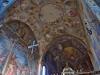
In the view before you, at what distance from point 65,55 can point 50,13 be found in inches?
106

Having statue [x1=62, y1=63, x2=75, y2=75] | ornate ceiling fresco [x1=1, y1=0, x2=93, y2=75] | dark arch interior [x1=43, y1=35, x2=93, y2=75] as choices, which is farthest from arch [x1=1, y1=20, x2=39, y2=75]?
statue [x1=62, y1=63, x2=75, y2=75]

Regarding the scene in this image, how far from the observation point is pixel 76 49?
53.1ft

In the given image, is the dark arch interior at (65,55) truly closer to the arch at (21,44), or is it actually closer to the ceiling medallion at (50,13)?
the arch at (21,44)

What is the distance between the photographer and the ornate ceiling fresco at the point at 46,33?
51.6 feet

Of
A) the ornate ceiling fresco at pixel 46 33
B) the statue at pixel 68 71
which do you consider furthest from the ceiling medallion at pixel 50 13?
the statue at pixel 68 71

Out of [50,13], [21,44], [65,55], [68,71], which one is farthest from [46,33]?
[68,71]

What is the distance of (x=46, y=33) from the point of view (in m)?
16.3

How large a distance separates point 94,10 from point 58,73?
4.38 meters

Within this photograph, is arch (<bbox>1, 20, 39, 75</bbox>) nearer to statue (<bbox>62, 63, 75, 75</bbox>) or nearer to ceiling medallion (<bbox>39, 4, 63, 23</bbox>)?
ceiling medallion (<bbox>39, 4, 63, 23</bbox>)

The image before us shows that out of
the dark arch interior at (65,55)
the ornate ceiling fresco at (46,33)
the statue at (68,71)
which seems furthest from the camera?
the dark arch interior at (65,55)

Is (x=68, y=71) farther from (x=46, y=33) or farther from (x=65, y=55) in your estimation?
(x=46, y=33)

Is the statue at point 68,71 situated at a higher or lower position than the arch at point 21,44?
lower

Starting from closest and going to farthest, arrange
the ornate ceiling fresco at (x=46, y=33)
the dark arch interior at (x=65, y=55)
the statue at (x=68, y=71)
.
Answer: the statue at (x=68, y=71) < the ornate ceiling fresco at (x=46, y=33) < the dark arch interior at (x=65, y=55)

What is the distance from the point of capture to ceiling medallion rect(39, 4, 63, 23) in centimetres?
1579
